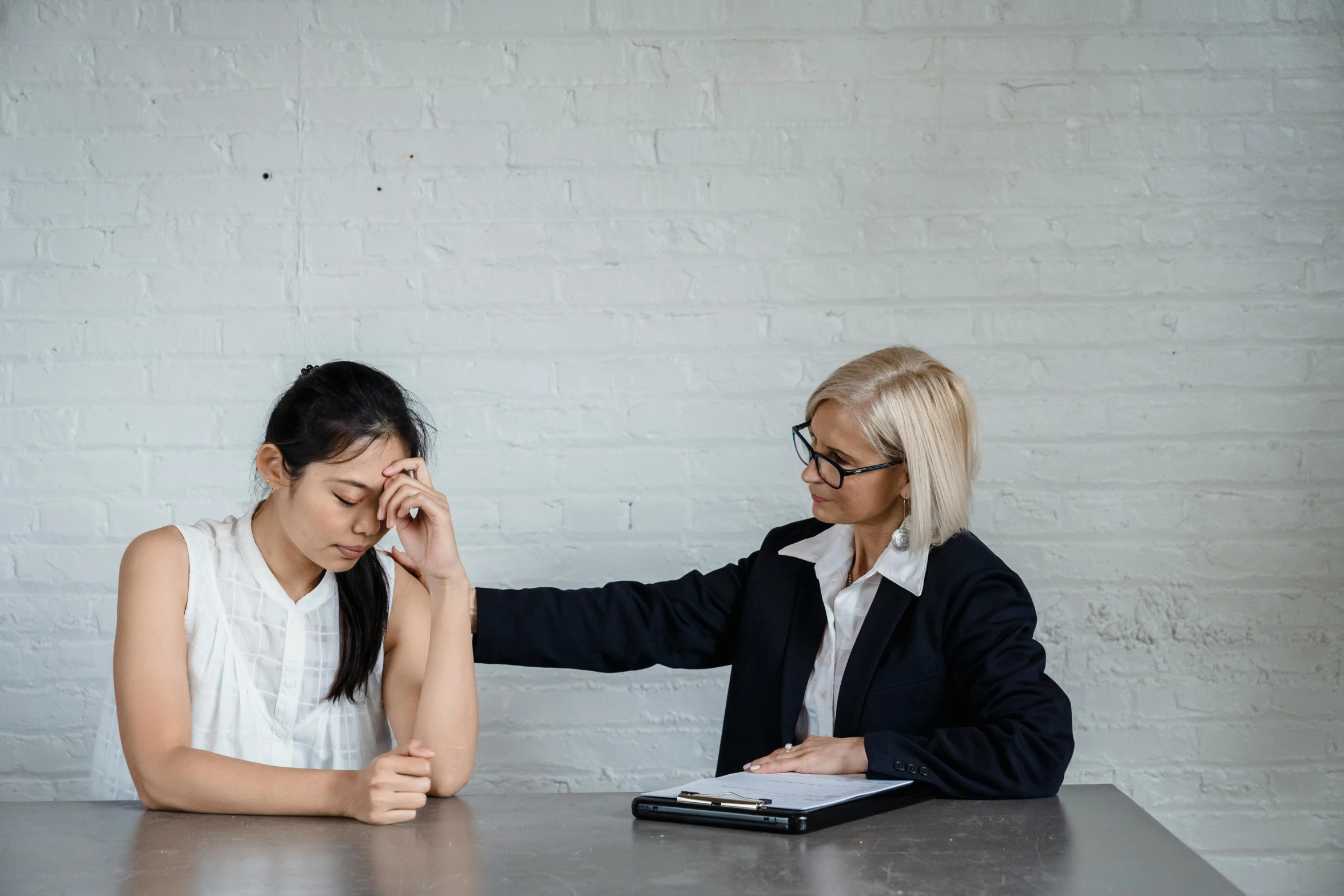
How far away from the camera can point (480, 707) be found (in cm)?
267

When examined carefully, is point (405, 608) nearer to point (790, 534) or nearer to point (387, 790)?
point (387, 790)

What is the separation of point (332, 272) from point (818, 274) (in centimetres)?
111

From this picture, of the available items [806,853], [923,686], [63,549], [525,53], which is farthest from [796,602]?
[63,549]

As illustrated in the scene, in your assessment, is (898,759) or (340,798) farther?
(898,759)

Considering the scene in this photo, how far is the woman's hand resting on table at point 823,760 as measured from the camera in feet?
5.68

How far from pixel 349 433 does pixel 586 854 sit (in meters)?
0.76

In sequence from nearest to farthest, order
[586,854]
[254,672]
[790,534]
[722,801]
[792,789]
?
→ [586,854]
[722,801]
[792,789]
[254,672]
[790,534]

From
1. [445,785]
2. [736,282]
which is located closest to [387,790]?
[445,785]

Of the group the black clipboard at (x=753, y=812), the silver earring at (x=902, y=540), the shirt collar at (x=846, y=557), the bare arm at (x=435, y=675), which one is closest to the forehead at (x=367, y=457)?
the bare arm at (x=435, y=675)

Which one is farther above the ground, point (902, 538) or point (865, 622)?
point (902, 538)

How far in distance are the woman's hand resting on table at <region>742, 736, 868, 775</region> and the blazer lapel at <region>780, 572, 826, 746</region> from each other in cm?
24

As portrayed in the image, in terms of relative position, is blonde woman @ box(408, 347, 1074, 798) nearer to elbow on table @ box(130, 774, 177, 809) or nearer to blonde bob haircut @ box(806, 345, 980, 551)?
blonde bob haircut @ box(806, 345, 980, 551)

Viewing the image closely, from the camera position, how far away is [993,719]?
5.94 feet

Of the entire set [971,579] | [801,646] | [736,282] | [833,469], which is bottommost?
[801,646]
